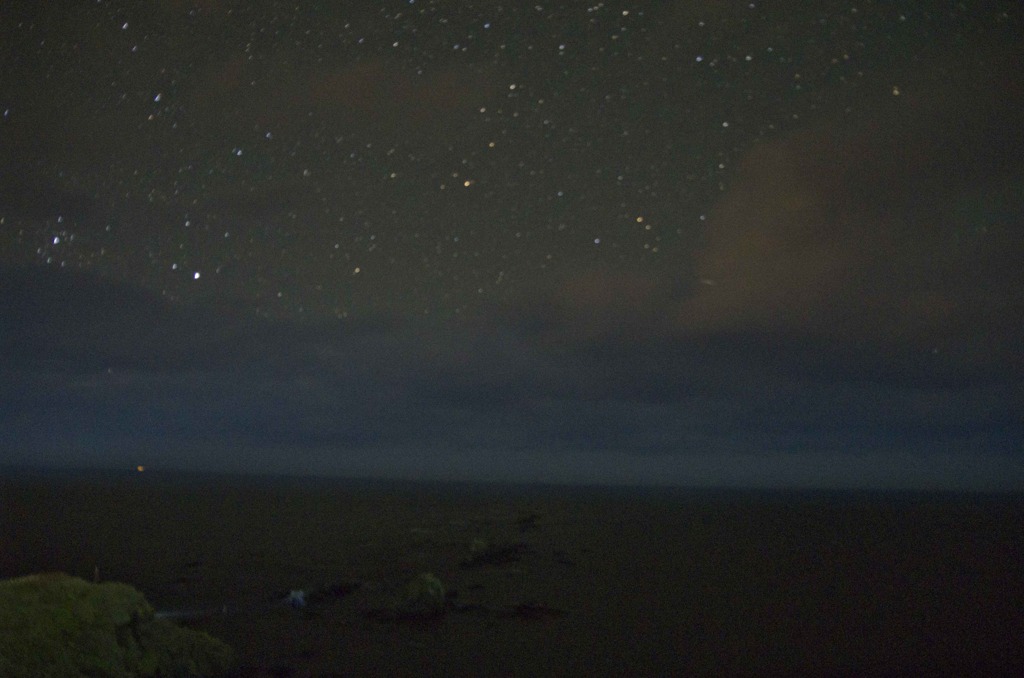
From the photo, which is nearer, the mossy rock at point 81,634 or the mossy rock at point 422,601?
the mossy rock at point 81,634

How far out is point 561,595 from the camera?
39.1 meters

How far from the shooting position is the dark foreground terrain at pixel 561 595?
27094 millimetres

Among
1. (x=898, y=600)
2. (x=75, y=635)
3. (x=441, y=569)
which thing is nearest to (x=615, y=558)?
(x=441, y=569)

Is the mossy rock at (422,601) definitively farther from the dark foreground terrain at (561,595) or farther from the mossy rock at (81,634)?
the mossy rock at (81,634)

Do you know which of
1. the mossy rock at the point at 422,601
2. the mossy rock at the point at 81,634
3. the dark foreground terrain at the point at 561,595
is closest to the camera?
the mossy rock at the point at 81,634

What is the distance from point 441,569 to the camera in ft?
155

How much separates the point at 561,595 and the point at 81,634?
27.8m

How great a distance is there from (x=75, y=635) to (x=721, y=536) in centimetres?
7589

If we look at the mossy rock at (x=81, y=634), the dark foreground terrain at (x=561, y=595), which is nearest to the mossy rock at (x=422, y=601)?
the dark foreground terrain at (x=561, y=595)

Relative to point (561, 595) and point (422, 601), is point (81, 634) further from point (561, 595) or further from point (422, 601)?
point (561, 595)

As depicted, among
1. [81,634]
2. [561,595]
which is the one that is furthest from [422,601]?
[81,634]

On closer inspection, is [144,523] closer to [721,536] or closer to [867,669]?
[721,536]

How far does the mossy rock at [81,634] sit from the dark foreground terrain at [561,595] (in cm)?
496

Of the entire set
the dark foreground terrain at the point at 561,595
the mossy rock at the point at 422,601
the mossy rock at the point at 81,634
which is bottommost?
the dark foreground terrain at the point at 561,595
